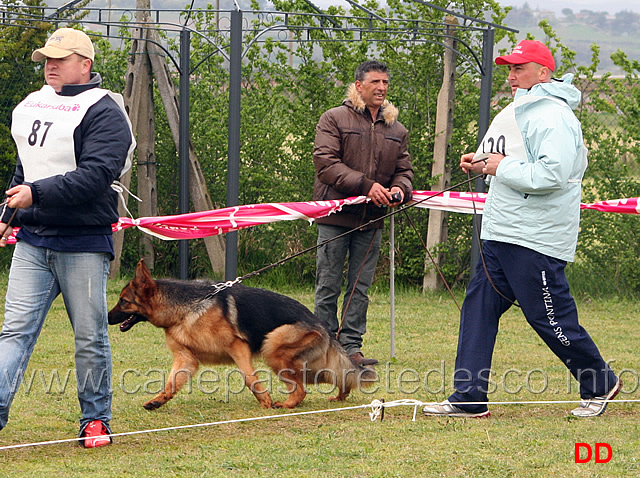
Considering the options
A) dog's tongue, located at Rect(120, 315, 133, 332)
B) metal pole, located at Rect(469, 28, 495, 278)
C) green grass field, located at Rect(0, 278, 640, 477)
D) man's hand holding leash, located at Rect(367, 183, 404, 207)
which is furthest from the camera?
metal pole, located at Rect(469, 28, 495, 278)

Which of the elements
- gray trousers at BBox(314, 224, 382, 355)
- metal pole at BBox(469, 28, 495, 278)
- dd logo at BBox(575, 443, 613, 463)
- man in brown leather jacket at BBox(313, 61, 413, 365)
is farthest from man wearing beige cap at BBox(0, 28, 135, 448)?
metal pole at BBox(469, 28, 495, 278)

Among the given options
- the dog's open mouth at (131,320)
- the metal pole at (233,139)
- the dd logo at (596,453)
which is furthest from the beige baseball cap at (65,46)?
the metal pole at (233,139)

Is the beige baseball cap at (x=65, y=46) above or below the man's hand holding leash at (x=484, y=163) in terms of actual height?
above

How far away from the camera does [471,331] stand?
16.0 feet

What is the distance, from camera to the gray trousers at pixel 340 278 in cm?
638

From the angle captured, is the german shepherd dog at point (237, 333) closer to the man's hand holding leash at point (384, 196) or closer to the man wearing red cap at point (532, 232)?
the man wearing red cap at point (532, 232)

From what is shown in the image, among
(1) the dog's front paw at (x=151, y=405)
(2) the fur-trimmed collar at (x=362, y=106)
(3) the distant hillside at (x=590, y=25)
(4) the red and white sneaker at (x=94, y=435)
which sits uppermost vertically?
(3) the distant hillside at (x=590, y=25)

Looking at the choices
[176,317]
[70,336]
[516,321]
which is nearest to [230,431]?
[176,317]

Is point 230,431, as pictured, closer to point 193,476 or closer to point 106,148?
point 193,476

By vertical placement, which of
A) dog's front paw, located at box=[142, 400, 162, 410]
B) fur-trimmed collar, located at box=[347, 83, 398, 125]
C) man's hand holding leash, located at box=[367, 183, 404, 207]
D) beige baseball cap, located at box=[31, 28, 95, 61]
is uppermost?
beige baseball cap, located at box=[31, 28, 95, 61]

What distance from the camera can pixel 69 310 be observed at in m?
4.18

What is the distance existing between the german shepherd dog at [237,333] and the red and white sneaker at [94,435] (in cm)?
72

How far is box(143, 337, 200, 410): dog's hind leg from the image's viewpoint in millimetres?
4984

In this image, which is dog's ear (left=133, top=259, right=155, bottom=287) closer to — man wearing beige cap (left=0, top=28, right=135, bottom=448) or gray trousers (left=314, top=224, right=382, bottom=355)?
man wearing beige cap (left=0, top=28, right=135, bottom=448)
